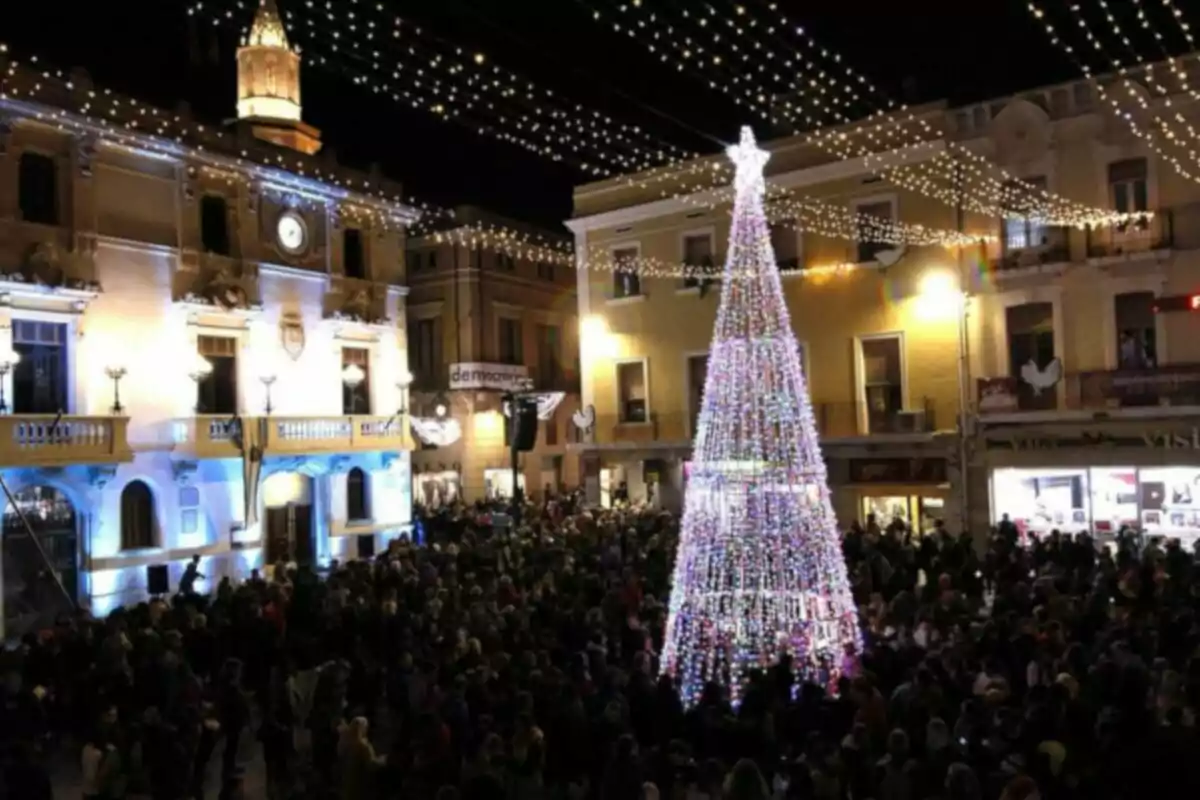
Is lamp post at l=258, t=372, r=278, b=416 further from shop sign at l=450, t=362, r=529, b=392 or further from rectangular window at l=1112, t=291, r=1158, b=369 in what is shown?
rectangular window at l=1112, t=291, r=1158, b=369

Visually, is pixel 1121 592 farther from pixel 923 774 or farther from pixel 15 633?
pixel 15 633

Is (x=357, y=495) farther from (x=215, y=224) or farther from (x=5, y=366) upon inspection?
(x=5, y=366)

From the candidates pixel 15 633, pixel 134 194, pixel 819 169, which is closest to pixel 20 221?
pixel 134 194

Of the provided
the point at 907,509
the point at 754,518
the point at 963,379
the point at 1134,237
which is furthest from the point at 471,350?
the point at 754,518

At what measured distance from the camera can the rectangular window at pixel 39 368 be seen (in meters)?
20.4

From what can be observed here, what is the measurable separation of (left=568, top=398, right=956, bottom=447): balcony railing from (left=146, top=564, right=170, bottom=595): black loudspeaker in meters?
12.8

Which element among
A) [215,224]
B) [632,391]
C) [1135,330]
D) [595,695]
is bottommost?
[595,695]

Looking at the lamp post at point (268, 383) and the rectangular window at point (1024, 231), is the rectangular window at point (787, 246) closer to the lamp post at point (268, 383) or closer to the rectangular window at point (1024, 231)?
the rectangular window at point (1024, 231)

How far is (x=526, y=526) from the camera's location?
2388 cm

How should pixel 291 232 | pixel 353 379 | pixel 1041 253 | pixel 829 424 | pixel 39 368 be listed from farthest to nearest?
1. pixel 353 379
2. pixel 829 424
3. pixel 291 232
4. pixel 1041 253
5. pixel 39 368

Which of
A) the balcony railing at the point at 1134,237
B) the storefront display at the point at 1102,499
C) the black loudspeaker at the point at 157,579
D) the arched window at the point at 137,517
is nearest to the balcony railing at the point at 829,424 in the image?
the storefront display at the point at 1102,499

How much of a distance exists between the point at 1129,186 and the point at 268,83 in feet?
71.1

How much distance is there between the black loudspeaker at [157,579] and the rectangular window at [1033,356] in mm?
18793

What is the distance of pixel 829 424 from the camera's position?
88.6 feet
